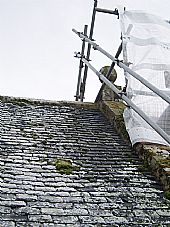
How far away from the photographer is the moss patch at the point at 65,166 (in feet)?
16.7

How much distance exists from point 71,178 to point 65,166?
354mm

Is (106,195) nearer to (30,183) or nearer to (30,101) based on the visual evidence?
(30,183)

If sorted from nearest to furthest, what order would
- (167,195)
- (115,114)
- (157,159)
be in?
(167,195) < (157,159) < (115,114)

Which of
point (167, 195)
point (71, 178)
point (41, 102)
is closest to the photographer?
point (167, 195)

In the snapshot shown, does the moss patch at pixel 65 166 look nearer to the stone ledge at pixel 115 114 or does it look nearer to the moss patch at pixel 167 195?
the moss patch at pixel 167 195

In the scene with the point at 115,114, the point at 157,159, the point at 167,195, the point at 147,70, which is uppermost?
the point at 147,70

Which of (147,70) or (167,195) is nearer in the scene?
(167,195)

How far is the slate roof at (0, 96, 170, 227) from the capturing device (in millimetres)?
3892

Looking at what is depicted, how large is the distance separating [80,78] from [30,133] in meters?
4.29

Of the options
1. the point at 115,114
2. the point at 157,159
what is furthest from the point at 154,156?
the point at 115,114

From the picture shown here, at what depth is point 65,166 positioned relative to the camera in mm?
5211

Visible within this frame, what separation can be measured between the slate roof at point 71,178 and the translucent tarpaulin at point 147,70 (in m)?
0.51

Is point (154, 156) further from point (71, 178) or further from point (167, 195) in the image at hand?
point (71, 178)

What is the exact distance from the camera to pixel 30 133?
21.1ft
